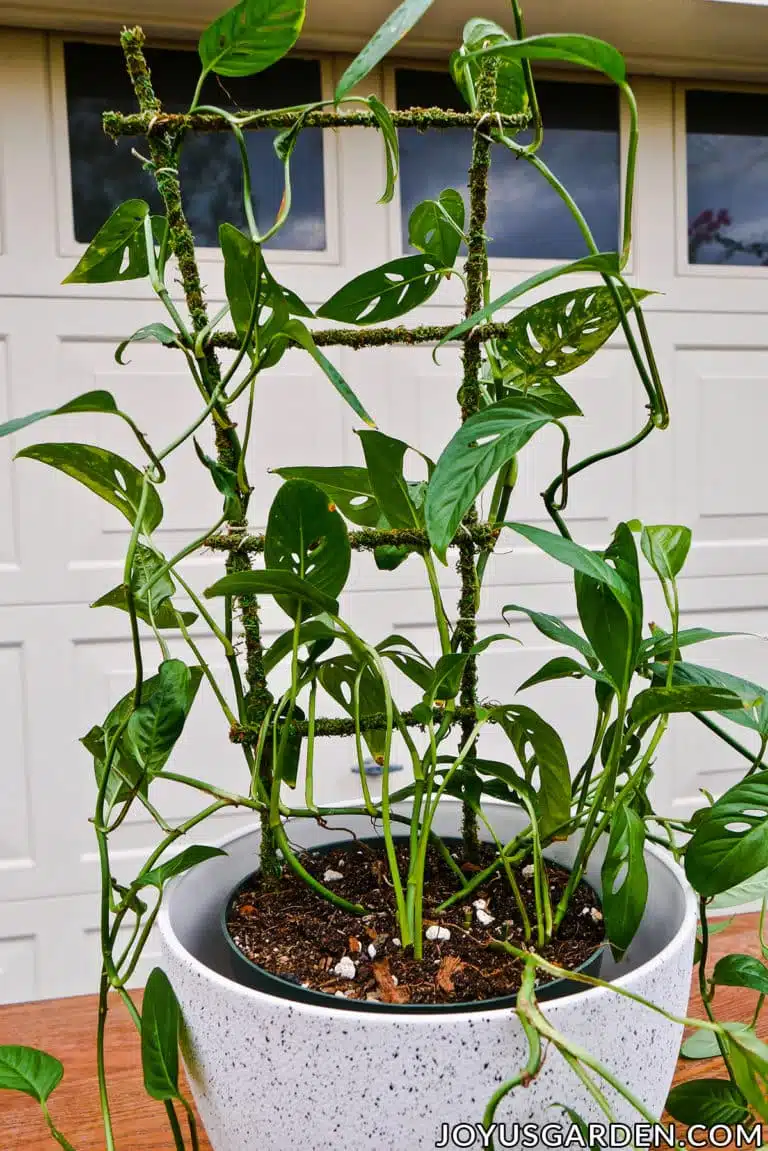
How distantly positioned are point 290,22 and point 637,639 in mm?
265

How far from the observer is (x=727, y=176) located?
1.82 meters

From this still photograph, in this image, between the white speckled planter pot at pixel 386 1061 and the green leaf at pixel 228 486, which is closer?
the white speckled planter pot at pixel 386 1061

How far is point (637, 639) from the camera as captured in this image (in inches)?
13.1

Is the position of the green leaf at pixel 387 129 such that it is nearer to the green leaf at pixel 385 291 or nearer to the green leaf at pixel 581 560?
the green leaf at pixel 385 291

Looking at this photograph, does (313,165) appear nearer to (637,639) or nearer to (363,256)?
(363,256)

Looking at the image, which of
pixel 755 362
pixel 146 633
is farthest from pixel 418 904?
pixel 755 362

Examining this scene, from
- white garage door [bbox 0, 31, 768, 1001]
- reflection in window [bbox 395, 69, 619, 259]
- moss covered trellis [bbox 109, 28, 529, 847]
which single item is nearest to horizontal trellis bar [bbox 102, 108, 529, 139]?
moss covered trellis [bbox 109, 28, 529, 847]

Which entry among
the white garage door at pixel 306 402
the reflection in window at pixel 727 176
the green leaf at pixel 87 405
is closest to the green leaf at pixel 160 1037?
the green leaf at pixel 87 405

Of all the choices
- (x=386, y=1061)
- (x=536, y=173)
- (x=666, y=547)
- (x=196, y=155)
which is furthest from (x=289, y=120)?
(x=536, y=173)

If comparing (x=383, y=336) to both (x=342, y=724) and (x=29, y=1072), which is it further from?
(x=29, y=1072)

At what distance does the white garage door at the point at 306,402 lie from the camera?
154 cm

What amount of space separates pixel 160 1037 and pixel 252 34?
0.38 metres

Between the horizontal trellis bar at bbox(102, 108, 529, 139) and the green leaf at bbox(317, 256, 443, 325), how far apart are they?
0.18 ft

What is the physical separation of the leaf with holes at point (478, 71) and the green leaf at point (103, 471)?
20 cm
